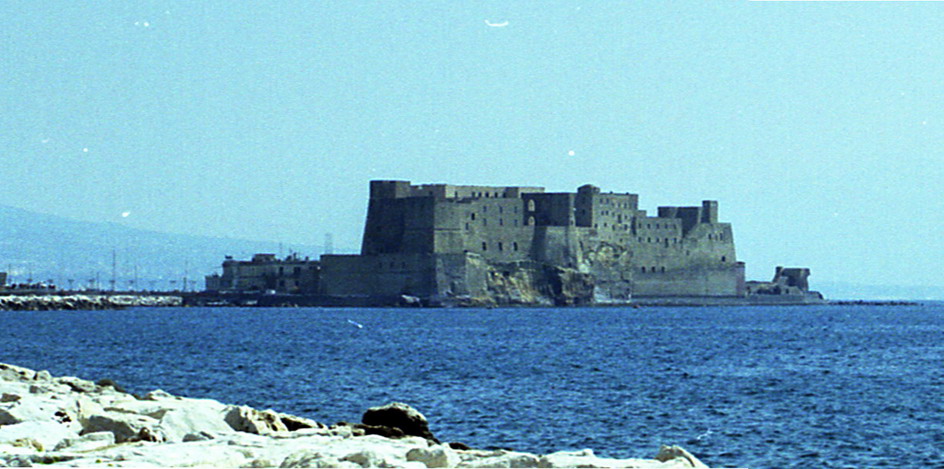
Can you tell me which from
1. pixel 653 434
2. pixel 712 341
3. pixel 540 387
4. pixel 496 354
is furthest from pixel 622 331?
pixel 653 434

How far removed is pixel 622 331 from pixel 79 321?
23923mm

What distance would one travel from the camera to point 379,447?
12.1m

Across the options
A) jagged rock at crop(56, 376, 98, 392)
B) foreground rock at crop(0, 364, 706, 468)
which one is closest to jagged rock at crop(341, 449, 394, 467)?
foreground rock at crop(0, 364, 706, 468)

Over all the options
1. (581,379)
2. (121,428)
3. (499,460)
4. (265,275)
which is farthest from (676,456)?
(265,275)

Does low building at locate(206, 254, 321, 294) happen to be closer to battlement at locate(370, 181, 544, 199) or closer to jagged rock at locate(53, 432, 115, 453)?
battlement at locate(370, 181, 544, 199)

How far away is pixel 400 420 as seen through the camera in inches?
577

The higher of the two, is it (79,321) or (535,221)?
(535,221)

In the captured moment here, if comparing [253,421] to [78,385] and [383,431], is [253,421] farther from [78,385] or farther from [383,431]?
[78,385]

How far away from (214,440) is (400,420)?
2967mm

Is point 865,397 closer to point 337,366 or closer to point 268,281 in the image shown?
point 337,366

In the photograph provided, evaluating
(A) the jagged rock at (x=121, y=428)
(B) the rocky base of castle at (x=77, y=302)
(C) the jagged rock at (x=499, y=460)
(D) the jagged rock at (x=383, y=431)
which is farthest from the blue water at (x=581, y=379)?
(B) the rocky base of castle at (x=77, y=302)

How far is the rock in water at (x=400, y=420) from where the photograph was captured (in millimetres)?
14523

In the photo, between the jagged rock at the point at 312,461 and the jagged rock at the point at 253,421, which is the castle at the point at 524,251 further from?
the jagged rock at the point at 312,461

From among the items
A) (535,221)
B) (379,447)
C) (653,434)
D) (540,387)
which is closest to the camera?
(379,447)
